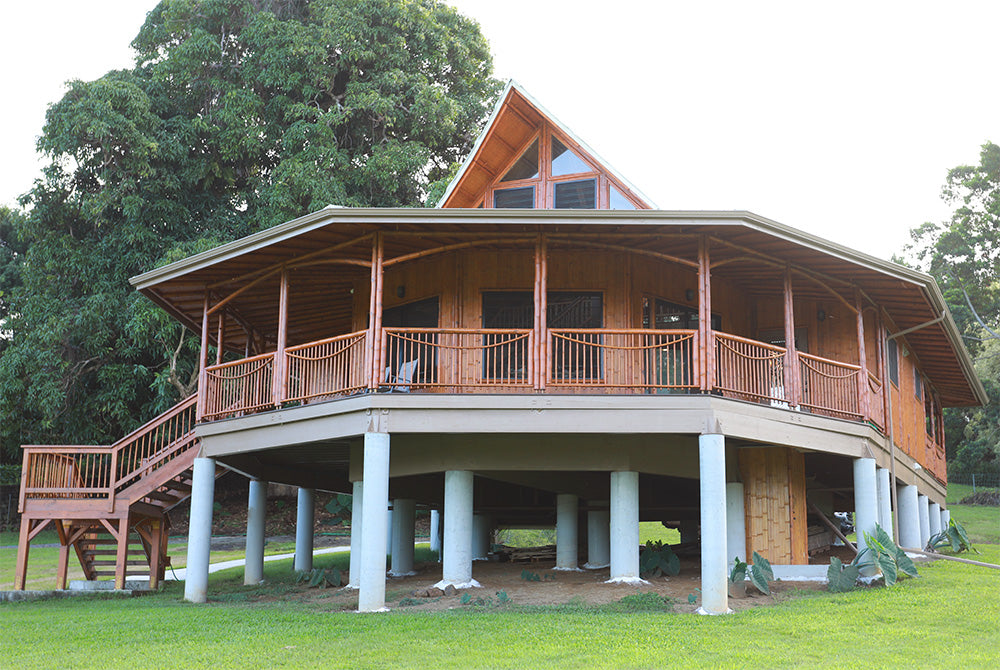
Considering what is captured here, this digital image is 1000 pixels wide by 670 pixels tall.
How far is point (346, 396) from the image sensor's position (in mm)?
14516

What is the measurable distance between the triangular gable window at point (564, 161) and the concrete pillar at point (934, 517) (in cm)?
1392

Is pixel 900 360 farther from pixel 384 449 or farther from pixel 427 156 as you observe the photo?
pixel 427 156

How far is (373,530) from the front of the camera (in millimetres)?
13531

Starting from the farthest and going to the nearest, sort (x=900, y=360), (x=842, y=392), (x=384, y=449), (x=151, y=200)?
(x=151, y=200) → (x=900, y=360) → (x=842, y=392) → (x=384, y=449)

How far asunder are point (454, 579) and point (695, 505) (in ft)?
26.8

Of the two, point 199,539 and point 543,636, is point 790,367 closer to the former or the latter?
point 543,636

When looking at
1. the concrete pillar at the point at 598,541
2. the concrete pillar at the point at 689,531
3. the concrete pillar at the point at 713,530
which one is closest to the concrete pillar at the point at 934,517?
the concrete pillar at the point at 689,531

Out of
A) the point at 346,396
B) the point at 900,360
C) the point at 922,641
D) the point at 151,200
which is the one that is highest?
the point at 151,200

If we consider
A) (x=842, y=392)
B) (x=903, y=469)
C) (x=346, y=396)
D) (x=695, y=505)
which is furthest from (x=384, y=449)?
(x=903, y=469)

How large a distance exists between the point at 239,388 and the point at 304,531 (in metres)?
5.86

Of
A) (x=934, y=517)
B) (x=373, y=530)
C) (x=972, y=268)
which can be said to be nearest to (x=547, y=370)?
(x=373, y=530)

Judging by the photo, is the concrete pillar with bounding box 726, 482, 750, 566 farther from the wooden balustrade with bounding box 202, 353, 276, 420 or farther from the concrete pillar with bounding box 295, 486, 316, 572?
the concrete pillar with bounding box 295, 486, 316, 572

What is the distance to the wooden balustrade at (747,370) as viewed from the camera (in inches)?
565

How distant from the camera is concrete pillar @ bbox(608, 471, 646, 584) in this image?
15070 millimetres
